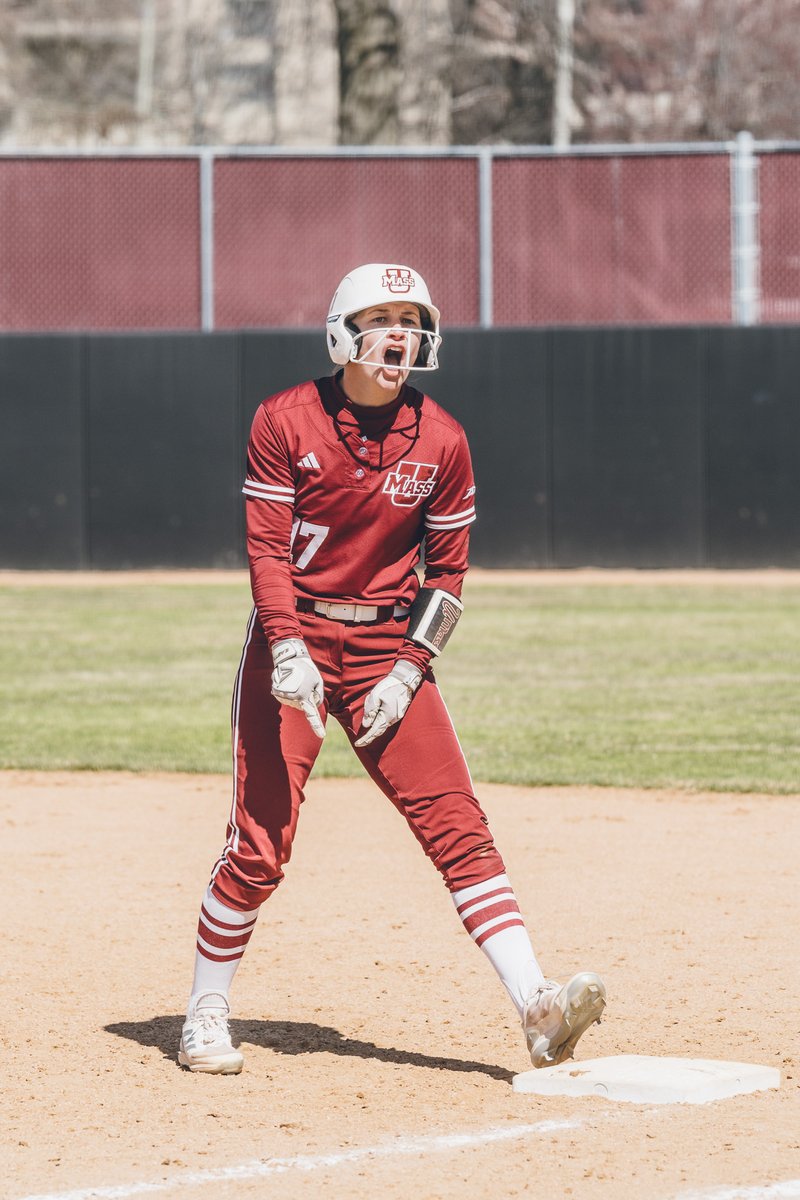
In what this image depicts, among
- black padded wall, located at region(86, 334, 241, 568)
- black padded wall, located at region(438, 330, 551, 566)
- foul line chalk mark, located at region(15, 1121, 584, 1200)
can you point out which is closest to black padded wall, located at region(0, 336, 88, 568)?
black padded wall, located at region(86, 334, 241, 568)

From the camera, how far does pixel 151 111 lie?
134 feet

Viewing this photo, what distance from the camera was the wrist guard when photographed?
4891mm

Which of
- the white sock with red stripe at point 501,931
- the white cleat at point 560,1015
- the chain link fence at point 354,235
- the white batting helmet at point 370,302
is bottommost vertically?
the white cleat at point 560,1015

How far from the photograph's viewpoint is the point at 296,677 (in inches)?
181

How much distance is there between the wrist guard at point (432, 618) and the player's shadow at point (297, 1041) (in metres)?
1.07

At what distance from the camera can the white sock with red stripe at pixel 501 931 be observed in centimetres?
474

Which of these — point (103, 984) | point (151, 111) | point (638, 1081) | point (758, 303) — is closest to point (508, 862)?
point (103, 984)

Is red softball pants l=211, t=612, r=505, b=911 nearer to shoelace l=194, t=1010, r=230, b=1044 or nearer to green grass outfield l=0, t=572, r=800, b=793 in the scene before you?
shoelace l=194, t=1010, r=230, b=1044

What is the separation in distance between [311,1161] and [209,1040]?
835mm

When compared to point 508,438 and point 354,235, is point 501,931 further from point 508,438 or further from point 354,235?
point 354,235

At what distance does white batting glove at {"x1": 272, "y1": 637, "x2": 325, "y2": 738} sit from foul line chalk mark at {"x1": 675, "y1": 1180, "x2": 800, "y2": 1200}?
1488 mm

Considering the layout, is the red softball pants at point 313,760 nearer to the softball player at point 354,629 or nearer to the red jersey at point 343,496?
the softball player at point 354,629

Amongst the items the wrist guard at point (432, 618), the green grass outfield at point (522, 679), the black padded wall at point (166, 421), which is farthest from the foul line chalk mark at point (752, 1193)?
the black padded wall at point (166, 421)

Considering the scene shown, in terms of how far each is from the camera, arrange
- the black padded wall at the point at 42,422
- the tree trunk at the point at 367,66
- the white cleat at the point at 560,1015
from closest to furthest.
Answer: the white cleat at the point at 560,1015 < the black padded wall at the point at 42,422 < the tree trunk at the point at 367,66
